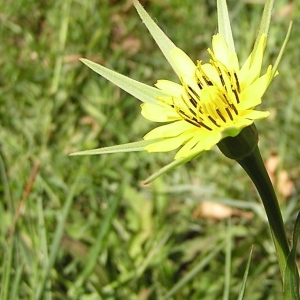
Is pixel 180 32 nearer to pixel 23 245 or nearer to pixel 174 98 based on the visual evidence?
pixel 23 245

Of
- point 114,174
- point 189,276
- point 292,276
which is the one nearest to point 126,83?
point 292,276

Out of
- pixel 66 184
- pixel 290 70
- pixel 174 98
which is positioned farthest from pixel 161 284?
pixel 290 70

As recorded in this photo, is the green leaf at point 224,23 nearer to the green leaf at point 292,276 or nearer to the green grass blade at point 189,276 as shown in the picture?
the green leaf at point 292,276

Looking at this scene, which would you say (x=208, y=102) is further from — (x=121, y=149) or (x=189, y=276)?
(x=189, y=276)

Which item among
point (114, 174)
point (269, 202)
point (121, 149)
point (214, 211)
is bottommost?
point (214, 211)

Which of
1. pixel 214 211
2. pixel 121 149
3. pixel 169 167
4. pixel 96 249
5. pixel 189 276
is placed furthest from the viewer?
pixel 214 211

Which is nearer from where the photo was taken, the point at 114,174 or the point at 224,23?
the point at 224,23

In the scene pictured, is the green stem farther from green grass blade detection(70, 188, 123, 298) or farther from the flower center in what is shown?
green grass blade detection(70, 188, 123, 298)

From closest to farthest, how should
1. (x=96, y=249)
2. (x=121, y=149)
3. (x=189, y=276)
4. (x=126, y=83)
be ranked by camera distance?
(x=121, y=149) < (x=126, y=83) < (x=189, y=276) < (x=96, y=249)
